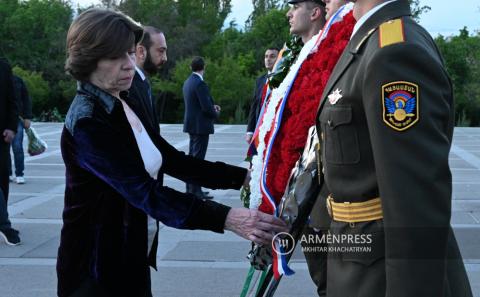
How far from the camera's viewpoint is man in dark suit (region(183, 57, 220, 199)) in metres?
9.16

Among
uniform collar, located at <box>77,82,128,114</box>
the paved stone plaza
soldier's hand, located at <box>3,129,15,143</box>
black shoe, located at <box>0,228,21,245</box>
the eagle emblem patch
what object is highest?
uniform collar, located at <box>77,82,128,114</box>

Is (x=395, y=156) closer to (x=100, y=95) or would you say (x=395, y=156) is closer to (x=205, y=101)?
(x=100, y=95)

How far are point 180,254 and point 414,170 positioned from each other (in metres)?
4.29

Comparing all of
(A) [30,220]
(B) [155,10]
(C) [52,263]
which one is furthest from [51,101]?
(C) [52,263]

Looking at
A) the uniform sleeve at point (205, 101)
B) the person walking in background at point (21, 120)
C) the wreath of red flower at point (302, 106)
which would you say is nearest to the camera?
the wreath of red flower at point (302, 106)

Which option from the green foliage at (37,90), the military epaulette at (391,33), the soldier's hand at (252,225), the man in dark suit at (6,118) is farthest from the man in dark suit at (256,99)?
the green foliage at (37,90)

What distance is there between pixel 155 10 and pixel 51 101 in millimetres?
9004

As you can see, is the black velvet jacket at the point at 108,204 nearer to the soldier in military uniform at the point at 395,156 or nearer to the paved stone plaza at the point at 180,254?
the soldier in military uniform at the point at 395,156

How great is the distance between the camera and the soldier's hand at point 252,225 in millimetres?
2510

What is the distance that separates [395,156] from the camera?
1.70m

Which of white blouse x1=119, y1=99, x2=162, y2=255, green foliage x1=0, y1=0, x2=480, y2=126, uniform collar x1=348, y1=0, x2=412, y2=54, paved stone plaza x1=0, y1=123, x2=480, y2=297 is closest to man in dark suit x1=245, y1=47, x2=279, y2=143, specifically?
paved stone plaza x1=0, y1=123, x2=480, y2=297

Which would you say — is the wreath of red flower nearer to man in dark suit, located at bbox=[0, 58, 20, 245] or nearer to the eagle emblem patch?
the eagle emblem patch

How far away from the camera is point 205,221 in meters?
2.48

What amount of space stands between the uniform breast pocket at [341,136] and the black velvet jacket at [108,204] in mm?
675
